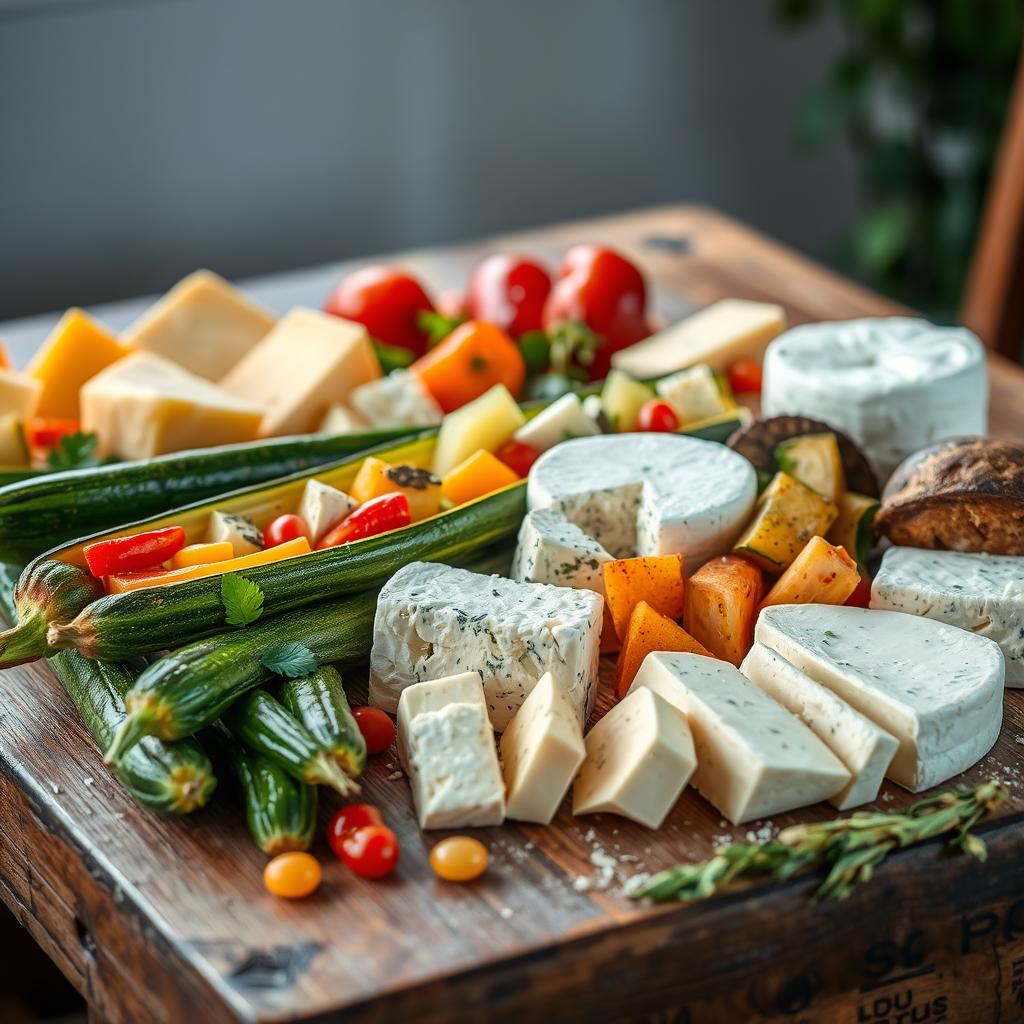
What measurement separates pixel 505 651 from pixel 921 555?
33.3 inches

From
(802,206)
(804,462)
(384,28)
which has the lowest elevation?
(802,206)

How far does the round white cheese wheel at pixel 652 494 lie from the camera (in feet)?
8.61

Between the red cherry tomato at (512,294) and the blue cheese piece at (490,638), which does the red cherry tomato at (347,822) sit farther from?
the red cherry tomato at (512,294)

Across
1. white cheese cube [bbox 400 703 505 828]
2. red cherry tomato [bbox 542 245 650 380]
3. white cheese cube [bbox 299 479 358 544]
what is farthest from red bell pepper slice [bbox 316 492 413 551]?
red cherry tomato [bbox 542 245 650 380]

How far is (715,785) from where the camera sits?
2.19 m

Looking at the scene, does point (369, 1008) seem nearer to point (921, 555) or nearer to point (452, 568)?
point (452, 568)

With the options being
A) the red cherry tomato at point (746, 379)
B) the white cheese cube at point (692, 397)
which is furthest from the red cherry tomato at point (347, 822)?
the red cherry tomato at point (746, 379)

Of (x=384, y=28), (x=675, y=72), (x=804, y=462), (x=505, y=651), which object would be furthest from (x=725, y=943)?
(x=675, y=72)

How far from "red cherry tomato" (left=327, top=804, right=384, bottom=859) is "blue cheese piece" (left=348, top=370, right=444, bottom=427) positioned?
1.37 metres

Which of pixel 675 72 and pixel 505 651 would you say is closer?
pixel 505 651

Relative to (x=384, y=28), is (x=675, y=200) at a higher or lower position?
lower

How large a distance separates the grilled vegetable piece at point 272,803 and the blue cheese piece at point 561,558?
617mm

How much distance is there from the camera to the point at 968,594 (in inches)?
97.3

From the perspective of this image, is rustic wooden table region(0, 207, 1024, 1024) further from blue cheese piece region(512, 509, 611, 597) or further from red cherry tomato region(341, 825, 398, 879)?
blue cheese piece region(512, 509, 611, 597)
